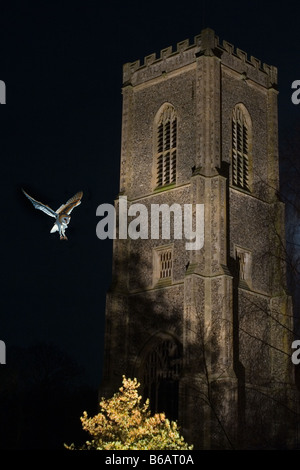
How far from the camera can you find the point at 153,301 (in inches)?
1458

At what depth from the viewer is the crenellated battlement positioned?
126 ft

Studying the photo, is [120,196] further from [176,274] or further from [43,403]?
[43,403]

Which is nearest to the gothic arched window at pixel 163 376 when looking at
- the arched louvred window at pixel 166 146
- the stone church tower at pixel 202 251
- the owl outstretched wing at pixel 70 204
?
the stone church tower at pixel 202 251

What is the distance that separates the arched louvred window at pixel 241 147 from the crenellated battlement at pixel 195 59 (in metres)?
1.81

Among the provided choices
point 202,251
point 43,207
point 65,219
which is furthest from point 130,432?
point 43,207

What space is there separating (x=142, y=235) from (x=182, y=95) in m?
6.22

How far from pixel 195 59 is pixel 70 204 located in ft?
27.9

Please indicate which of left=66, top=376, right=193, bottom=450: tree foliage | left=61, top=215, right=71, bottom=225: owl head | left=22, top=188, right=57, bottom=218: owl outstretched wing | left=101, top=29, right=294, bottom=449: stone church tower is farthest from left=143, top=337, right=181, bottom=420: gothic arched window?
left=22, top=188, right=57, bottom=218: owl outstretched wing

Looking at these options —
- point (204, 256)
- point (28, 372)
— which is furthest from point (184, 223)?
point (28, 372)

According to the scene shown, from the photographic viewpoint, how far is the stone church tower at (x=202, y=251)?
3391cm

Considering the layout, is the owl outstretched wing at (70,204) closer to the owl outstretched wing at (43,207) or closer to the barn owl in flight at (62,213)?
the barn owl in flight at (62,213)

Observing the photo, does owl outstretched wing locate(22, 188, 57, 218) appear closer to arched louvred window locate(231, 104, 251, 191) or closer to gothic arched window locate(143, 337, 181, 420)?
gothic arched window locate(143, 337, 181, 420)

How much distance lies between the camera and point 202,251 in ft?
116

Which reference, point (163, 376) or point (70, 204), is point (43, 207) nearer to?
point (70, 204)
